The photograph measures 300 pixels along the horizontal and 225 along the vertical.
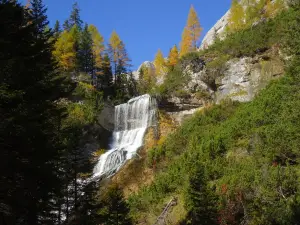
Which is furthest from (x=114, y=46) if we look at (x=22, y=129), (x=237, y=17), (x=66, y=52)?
(x=22, y=129)

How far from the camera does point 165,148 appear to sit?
30750 mm

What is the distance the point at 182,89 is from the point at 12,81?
2985 cm

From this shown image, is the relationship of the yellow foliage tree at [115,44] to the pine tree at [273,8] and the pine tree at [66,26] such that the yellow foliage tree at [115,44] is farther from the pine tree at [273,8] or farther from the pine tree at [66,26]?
the pine tree at [273,8]

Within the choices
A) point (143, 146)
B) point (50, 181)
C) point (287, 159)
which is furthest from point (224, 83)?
point (50, 181)

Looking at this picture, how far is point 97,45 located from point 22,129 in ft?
164

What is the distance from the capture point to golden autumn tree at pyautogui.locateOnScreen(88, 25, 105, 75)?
55.1 meters

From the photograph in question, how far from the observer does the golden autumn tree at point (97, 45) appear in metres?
55.1

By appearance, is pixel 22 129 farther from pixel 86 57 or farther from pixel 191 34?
pixel 191 34

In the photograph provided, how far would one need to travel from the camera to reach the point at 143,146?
35.0 meters

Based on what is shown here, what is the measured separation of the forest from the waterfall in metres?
2.08

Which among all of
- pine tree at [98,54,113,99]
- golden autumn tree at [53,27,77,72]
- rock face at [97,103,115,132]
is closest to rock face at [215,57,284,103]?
rock face at [97,103,115,132]

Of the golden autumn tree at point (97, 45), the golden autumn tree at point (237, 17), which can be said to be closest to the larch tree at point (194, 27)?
the golden autumn tree at point (237, 17)

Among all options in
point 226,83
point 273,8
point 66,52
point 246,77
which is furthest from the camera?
point 66,52

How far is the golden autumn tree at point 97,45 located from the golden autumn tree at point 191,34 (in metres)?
13.9
